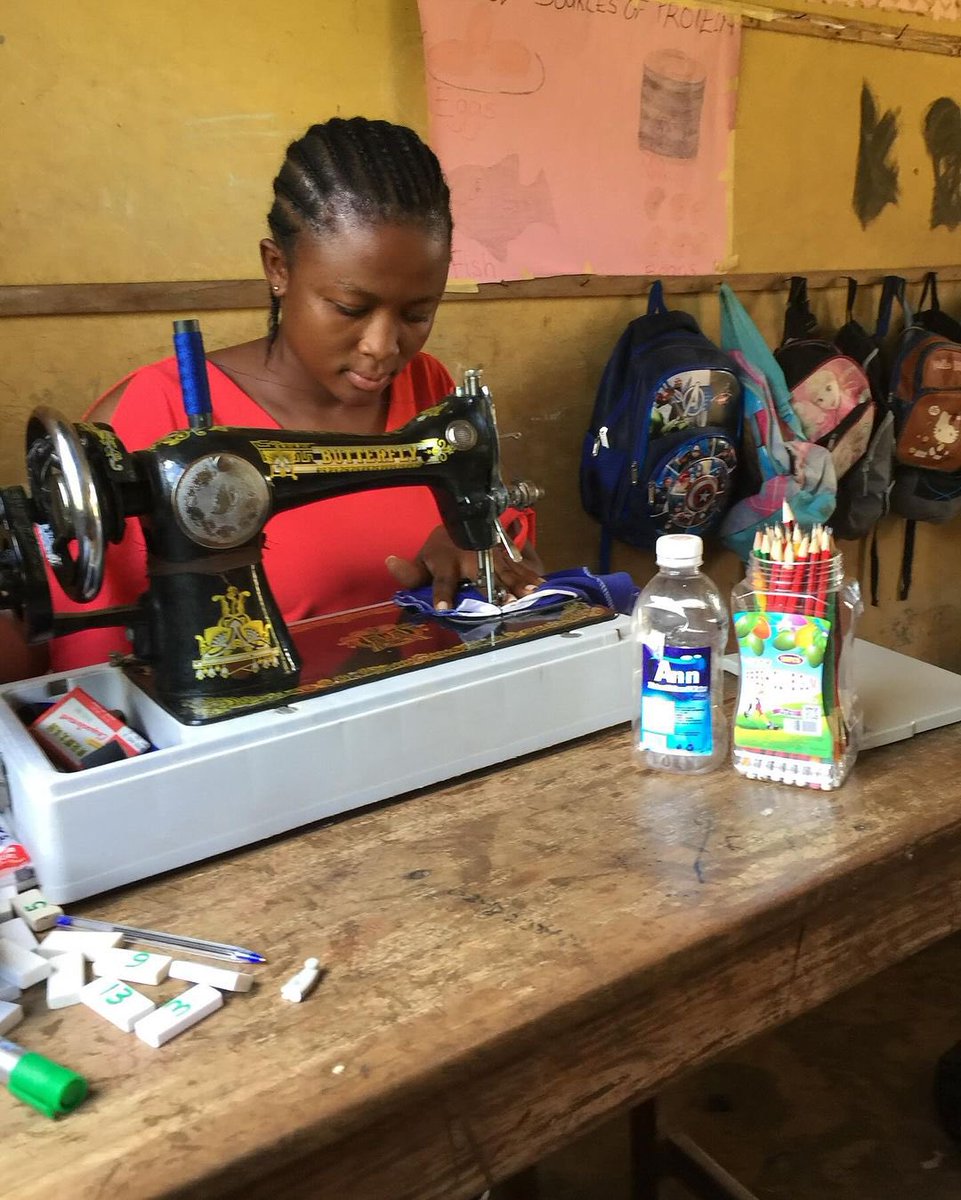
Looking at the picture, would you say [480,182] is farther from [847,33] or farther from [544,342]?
[847,33]

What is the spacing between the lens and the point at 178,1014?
64 centimetres

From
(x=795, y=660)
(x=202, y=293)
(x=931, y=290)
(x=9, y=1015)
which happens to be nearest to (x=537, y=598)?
(x=795, y=660)

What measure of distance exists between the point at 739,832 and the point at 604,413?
1471mm

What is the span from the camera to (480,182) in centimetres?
195

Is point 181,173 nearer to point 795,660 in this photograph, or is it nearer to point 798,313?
point 795,660

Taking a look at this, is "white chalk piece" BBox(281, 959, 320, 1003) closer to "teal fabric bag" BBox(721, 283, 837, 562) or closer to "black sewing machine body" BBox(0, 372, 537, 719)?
"black sewing machine body" BBox(0, 372, 537, 719)

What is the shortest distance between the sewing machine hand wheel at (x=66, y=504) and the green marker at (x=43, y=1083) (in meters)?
0.40

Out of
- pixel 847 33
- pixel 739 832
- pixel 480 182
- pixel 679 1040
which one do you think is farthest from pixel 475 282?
pixel 679 1040

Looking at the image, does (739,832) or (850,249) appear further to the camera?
(850,249)

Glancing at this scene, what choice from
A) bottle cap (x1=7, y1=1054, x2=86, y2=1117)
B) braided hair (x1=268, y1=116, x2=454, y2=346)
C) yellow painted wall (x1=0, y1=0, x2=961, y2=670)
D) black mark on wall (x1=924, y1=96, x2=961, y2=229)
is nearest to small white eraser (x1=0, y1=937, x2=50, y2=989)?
bottle cap (x1=7, y1=1054, x2=86, y2=1117)

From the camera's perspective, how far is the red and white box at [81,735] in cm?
85

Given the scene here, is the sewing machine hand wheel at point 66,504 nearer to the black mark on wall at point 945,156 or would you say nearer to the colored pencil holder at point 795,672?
the colored pencil holder at point 795,672

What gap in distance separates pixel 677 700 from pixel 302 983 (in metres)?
0.43

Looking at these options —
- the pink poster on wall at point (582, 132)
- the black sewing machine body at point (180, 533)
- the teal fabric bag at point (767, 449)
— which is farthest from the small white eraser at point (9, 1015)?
the teal fabric bag at point (767, 449)
